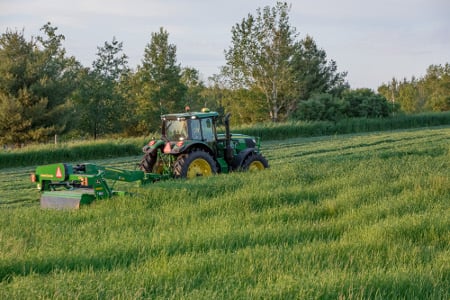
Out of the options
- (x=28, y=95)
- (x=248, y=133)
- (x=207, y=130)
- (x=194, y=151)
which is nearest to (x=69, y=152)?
(x=28, y=95)

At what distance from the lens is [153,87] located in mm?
39469

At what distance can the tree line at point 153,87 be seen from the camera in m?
27.9

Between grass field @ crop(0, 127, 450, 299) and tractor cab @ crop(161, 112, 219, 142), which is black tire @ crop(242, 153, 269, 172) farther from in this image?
grass field @ crop(0, 127, 450, 299)

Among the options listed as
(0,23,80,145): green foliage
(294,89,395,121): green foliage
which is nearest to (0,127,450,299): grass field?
(0,23,80,145): green foliage

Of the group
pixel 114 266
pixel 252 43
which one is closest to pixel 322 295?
pixel 114 266

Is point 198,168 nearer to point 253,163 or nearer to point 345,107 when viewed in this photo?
point 253,163

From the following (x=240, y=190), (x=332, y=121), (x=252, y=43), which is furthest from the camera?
(x=252, y=43)

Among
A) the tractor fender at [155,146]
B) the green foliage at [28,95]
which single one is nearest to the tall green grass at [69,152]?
the green foliage at [28,95]

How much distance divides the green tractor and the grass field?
1.67 m

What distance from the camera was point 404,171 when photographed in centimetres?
1007

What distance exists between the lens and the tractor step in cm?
852

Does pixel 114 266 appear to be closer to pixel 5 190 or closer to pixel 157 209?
pixel 157 209

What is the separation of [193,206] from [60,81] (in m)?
24.9

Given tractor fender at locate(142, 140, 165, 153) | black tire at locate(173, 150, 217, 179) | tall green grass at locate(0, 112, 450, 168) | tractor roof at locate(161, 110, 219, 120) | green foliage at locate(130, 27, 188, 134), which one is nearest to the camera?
black tire at locate(173, 150, 217, 179)
